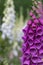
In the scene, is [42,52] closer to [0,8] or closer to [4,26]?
[4,26]

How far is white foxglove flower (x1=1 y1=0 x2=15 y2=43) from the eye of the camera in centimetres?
775

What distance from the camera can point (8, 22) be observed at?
25.9ft

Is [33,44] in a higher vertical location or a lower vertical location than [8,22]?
lower

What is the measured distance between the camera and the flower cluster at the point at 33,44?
3.18 metres

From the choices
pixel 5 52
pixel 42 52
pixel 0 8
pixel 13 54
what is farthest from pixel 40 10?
pixel 0 8

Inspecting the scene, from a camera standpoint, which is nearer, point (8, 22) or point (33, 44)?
point (33, 44)

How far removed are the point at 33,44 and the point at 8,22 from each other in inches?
186

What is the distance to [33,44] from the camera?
321cm

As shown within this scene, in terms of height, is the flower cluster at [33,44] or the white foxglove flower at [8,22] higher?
the white foxglove flower at [8,22]

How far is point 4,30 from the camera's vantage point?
25.9 ft

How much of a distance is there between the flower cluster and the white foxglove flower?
4.47 meters

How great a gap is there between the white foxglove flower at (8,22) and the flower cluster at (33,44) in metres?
4.47

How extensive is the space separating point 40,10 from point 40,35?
7.7 inches

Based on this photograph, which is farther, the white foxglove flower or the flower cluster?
the white foxglove flower
